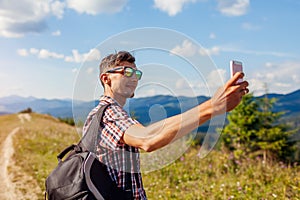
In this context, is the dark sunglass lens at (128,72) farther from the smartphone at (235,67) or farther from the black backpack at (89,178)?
the smartphone at (235,67)

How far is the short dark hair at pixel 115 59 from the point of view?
7.03 ft

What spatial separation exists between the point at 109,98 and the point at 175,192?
4.80 meters

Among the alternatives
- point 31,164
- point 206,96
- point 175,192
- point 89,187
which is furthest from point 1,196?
point 206,96

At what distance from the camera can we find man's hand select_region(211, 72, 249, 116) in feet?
5.19

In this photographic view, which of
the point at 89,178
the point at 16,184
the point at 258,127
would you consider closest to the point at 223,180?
the point at 16,184

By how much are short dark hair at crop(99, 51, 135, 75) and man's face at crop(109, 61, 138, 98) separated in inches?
1.4

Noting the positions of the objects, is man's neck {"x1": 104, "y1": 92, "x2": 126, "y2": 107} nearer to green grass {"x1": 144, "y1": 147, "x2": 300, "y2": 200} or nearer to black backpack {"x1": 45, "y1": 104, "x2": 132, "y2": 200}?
black backpack {"x1": 45, "y1": 104, "x2": 132, "y2": 200}

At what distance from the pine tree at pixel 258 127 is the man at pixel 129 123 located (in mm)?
20901

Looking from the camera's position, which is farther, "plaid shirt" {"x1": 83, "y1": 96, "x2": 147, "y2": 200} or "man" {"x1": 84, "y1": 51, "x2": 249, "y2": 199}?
"plaid shirt" {"x1": 83, "y1": 96, "x2": 147, "y2": 200}

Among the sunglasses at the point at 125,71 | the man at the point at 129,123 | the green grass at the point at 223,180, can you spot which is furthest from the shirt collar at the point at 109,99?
the green grass at the point at 223,180

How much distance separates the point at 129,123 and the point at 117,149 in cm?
20

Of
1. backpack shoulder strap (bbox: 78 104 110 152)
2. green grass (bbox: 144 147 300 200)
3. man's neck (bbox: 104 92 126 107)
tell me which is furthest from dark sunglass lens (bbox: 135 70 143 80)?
green grass (bbox: 144 147 300 200)

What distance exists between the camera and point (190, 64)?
6.49 ft

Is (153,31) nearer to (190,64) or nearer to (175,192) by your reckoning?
(190,64)
